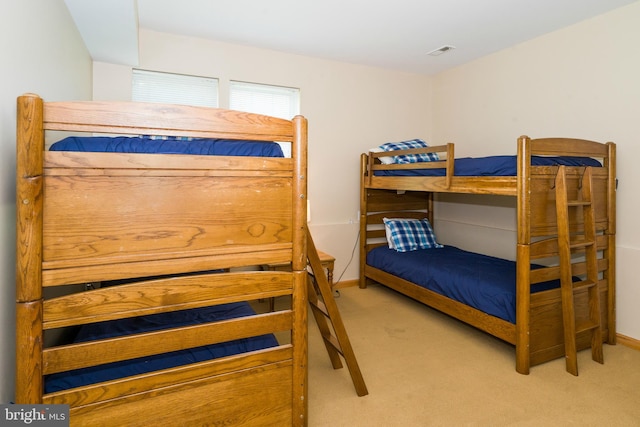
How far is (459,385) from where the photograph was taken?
2.26 meters

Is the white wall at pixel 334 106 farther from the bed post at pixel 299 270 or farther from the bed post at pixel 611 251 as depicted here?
the bed post at pixel 299 270

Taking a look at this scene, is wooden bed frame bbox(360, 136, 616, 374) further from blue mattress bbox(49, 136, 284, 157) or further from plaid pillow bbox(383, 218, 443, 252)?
blue mattress bbox(49, 136, 284, 157)

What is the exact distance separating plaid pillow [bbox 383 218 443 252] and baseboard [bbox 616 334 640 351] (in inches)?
69.1

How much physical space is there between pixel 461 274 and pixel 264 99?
257 cm

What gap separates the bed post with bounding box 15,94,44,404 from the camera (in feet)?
3.83

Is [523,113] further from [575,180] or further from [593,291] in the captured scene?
[593,291]

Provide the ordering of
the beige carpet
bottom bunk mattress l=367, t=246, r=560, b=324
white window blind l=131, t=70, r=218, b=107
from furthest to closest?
1. white window blind l=131, t=70, r=218, b=107
2. bottom bunk mattress l=367, t=246, r=560, b=324
3. the beige carpet

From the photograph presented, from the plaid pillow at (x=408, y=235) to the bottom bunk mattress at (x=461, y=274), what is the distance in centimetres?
9

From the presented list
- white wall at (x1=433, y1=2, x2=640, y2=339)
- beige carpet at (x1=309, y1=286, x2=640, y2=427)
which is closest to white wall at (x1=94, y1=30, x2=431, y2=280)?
white wall at (x1=433, y1=2, x2=640, y2=339)

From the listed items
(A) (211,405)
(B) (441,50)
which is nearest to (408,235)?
(B) (441,50)

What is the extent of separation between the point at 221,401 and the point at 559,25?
371 cm

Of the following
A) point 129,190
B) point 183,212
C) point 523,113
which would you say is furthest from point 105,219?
point 523,113

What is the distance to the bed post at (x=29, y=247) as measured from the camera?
3.83 feet

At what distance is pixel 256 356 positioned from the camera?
1.55 m
